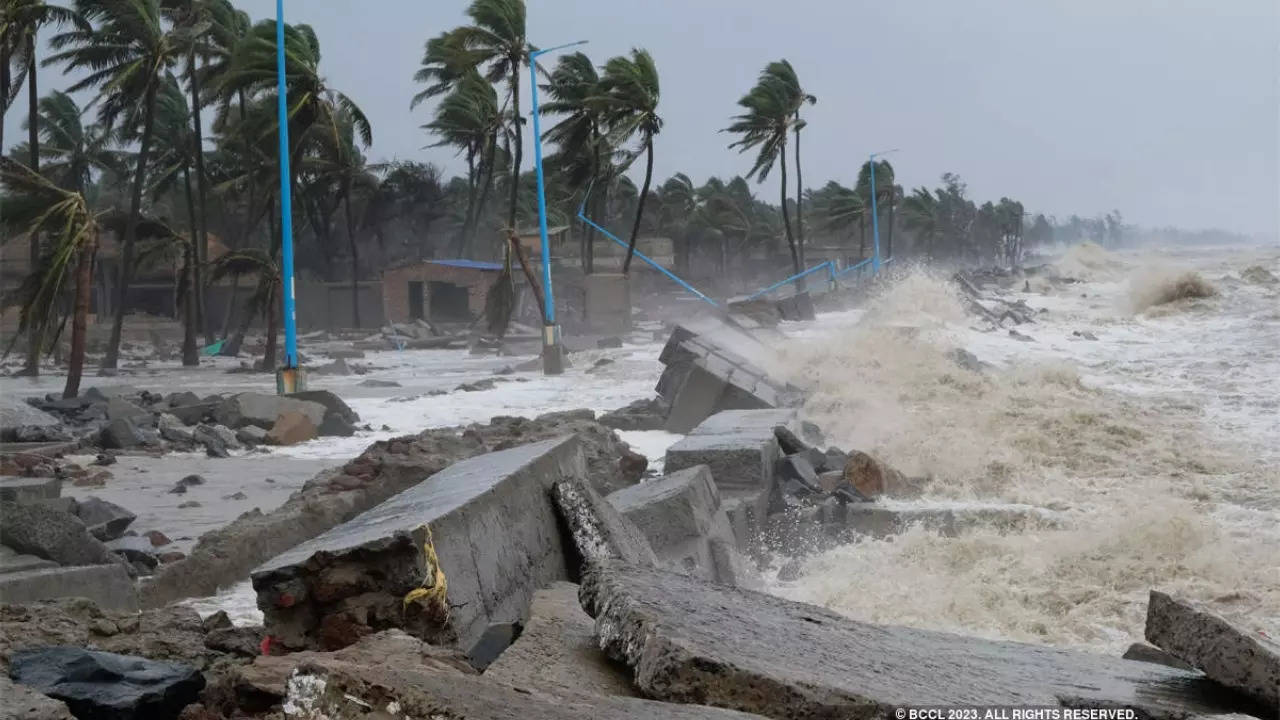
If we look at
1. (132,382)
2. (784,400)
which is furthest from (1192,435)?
(132,382)

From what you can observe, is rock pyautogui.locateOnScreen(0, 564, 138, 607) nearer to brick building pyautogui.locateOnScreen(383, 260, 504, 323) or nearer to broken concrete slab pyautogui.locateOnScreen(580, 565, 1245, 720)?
broken concrete slab pyautogui.locateOnScreen(580, 565, 1245, 720)

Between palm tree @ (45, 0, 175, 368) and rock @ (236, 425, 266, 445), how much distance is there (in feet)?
50.3

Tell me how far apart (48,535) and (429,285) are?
131 feet

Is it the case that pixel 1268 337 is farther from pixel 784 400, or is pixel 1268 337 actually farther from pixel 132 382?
pixel 132 382

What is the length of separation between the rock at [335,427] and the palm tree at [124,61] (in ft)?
48.9

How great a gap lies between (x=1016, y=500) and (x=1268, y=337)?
61.2 feet

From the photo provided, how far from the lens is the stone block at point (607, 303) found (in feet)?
121

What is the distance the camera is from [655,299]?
190ft

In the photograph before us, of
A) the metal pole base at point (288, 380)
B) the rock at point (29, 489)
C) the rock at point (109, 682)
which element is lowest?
the metal pole base at point (288, 380)

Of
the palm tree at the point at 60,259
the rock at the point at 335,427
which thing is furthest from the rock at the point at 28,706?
the palm tree at the point at 60,259

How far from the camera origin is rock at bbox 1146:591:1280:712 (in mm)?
3146

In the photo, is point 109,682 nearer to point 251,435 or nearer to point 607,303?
point 251,435

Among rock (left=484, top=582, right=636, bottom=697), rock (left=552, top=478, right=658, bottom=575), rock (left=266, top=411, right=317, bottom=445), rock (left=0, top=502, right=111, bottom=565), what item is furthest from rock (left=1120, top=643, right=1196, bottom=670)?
rock (left=266, top=411, right=317, bottom=445)

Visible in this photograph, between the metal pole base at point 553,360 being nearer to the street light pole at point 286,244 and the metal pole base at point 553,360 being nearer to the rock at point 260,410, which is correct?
the street light pole at point 286,244
